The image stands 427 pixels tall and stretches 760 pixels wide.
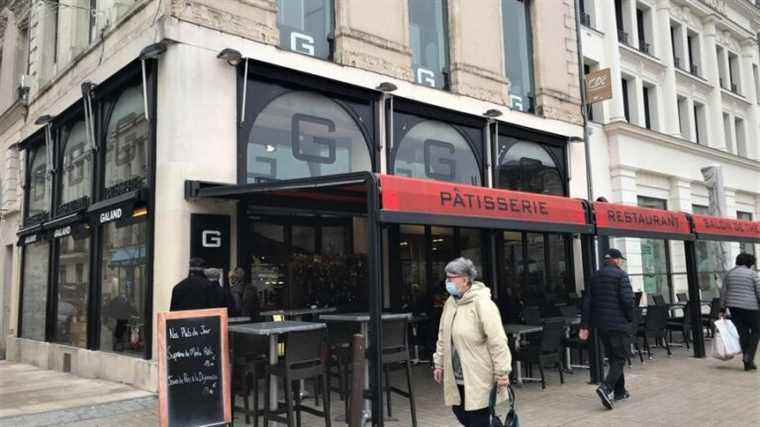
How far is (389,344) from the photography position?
689 cm

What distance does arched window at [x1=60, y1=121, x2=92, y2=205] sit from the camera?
436 inches

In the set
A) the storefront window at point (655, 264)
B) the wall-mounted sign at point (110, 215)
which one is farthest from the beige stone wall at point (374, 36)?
the storefront window at point (655, 264)

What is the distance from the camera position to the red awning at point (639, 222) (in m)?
9.51

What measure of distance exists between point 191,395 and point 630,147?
15.0 m

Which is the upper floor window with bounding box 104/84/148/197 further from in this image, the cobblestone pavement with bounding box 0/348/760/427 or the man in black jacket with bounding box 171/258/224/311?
the cobblestone pavement with bounding box 0/348/760/427

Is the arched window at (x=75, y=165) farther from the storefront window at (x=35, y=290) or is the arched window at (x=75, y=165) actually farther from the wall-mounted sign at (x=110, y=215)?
the storefront window at (x=35, y=290)

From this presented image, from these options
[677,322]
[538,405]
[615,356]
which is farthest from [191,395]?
[677,322]

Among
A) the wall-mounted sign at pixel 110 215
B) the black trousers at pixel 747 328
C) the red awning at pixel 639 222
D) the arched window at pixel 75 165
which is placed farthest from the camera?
the arched window at pixel 75 165

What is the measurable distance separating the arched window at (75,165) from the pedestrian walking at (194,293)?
4.76 metres

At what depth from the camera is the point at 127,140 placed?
9680mm

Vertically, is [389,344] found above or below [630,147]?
below

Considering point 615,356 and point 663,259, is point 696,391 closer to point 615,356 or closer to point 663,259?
point 615,356

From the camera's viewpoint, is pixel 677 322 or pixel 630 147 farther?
pixel 630 147

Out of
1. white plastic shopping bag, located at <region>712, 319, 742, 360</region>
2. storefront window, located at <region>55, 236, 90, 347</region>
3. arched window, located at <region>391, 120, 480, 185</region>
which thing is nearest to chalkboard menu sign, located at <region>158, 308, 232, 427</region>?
storefront window, located at <region>55, 236, 90, 347</region>
